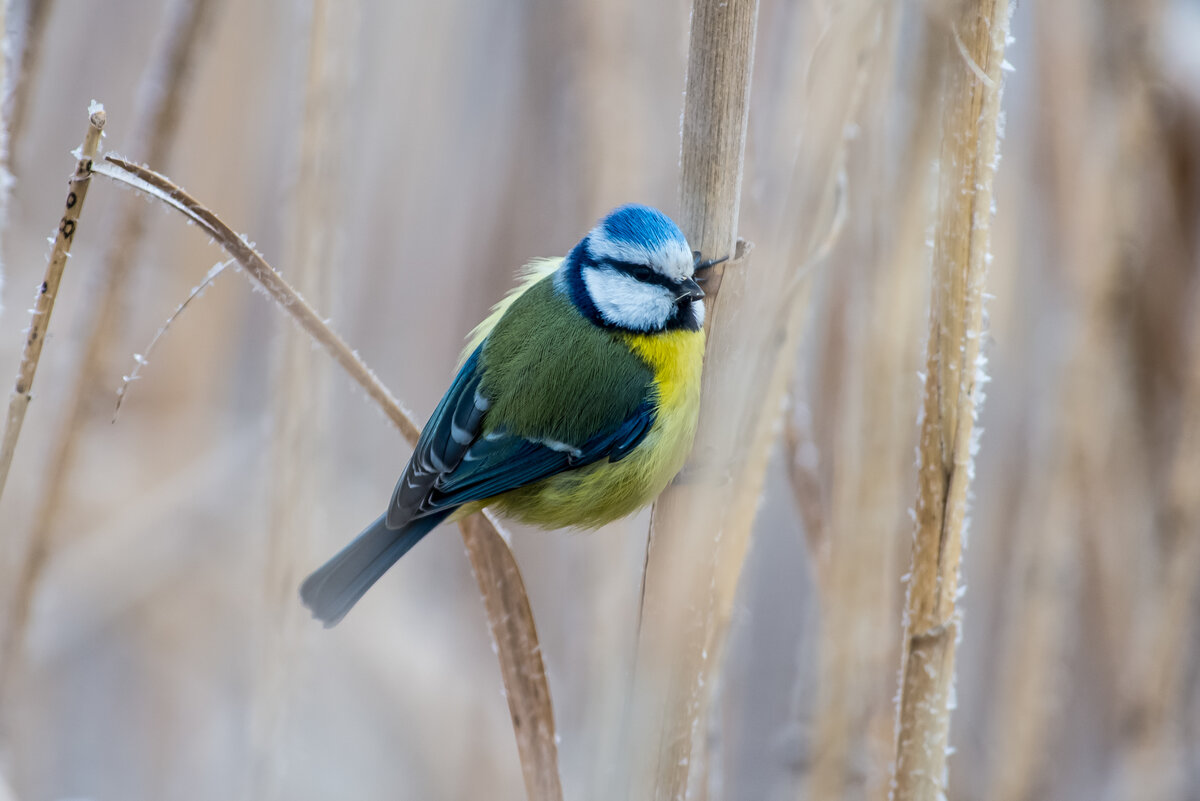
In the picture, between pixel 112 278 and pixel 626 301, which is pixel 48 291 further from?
pixel 626 301

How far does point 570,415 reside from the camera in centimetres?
137

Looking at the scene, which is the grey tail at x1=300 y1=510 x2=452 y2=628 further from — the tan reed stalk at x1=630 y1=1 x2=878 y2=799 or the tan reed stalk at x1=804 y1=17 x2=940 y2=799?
the tan reed stalk at x1=804 y1=17 x2=940 y2=799

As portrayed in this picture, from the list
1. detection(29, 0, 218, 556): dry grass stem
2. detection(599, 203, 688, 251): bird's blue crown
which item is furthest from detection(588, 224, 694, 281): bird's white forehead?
detection(29, 0, 218, 556): dry grass stem

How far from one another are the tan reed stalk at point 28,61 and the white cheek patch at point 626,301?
726 mm

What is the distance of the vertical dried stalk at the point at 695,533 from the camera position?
3.08ft

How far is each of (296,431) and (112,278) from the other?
1.00ft

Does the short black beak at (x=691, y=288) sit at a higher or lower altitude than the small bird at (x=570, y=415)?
higher

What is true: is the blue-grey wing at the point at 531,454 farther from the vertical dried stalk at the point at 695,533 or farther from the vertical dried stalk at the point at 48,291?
the vertical dried stalk at the point at 48,291

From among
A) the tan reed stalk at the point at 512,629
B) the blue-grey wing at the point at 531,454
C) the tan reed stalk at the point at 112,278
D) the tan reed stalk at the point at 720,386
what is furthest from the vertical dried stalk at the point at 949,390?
the tan reed stalk at the point at 112,278

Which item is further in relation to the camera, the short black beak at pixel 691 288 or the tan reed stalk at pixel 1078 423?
the tan reed stalk at pixel 1078 423

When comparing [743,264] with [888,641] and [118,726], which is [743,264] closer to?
[888,641]

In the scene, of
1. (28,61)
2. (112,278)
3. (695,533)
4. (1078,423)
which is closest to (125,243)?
(112,278)

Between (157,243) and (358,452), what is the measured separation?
2.29 ft

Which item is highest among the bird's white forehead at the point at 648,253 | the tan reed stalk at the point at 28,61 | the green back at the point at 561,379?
the tan reed stalk at the point at 28,61
